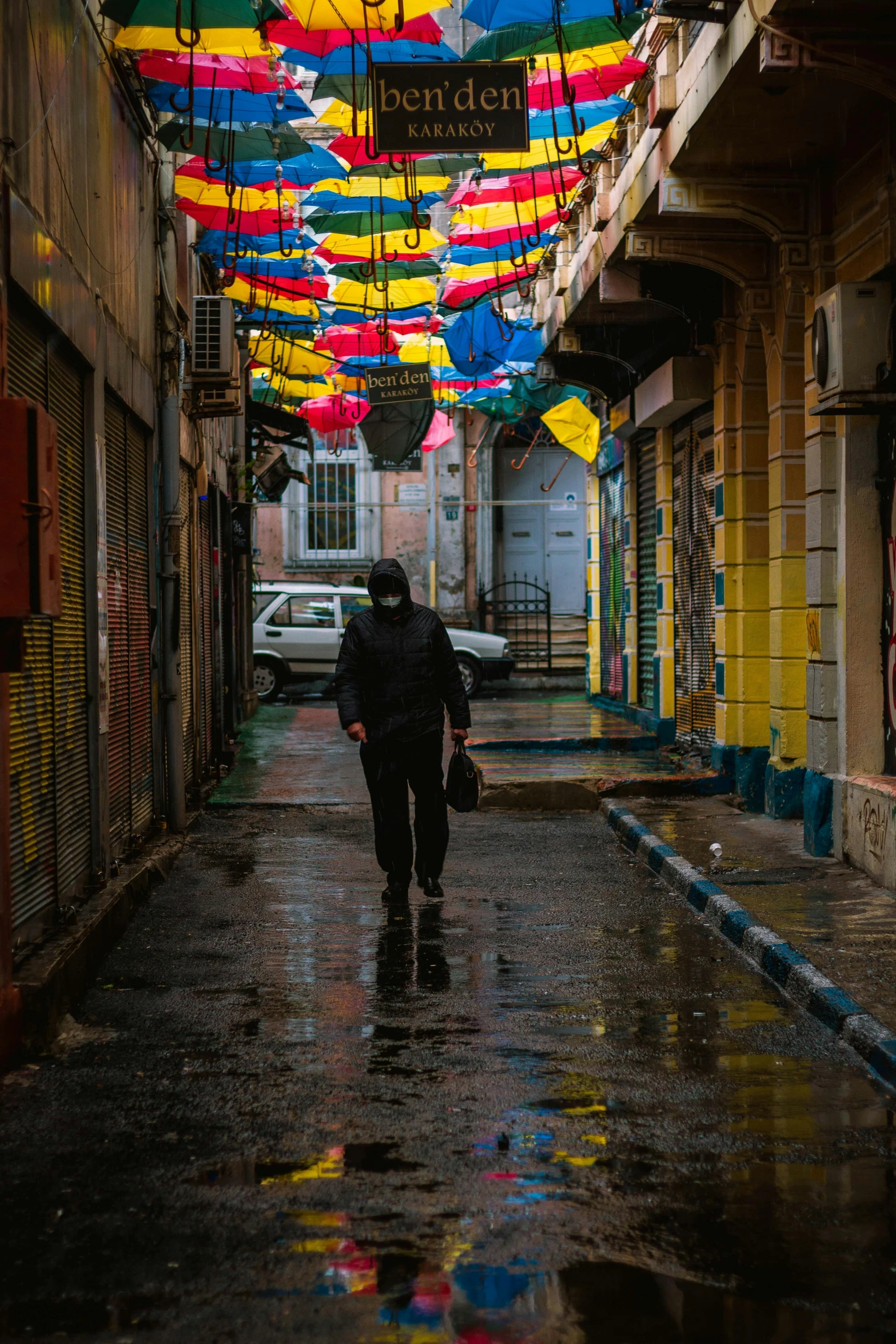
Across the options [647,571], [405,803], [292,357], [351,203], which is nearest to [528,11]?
[351,203]

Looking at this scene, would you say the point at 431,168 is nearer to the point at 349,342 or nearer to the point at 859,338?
the point at 859,338

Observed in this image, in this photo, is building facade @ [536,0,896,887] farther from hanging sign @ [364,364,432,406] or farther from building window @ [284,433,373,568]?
building window @ [284,433,373,568]

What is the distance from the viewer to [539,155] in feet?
40.1

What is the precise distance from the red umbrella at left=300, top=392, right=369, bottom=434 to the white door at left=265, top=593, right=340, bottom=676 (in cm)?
351

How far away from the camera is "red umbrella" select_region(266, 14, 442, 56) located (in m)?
9.17

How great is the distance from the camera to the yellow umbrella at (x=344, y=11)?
875 centimetres

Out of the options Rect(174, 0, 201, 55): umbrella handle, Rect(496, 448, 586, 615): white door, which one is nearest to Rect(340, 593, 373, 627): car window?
Rect(496, 448, 586, 615): white door

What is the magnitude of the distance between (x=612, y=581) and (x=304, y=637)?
6.93 m

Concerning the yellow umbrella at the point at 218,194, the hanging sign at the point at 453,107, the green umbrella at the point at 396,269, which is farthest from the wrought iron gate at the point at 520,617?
the hanging sign at the point at 453,107

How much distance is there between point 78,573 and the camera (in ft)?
25.5

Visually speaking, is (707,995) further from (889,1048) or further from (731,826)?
(731,826)

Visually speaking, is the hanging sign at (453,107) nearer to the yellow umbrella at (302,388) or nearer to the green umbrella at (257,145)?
the green umbrella at (257,145)

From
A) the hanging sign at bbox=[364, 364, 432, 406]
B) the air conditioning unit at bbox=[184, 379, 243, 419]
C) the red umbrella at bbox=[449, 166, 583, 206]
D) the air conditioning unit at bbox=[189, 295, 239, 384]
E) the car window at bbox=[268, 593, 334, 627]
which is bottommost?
the car window at bbox=[268, 593, 334, 627]

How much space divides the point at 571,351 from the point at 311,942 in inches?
454
